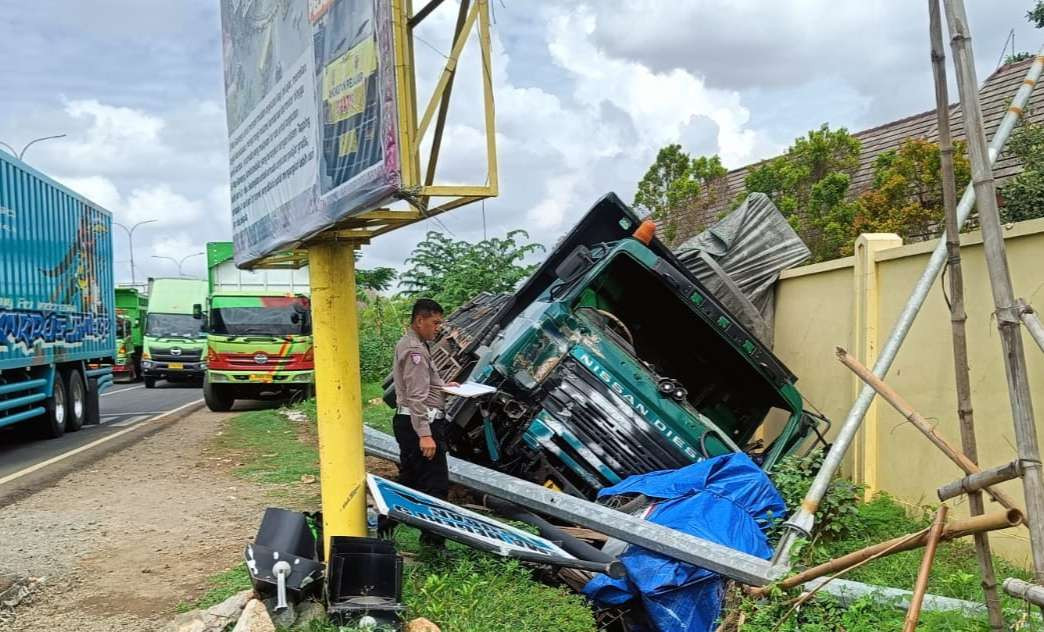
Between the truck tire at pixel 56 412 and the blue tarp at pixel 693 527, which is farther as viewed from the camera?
the truck tire at pixel 56 412

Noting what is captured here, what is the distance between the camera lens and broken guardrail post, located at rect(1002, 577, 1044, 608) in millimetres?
2438

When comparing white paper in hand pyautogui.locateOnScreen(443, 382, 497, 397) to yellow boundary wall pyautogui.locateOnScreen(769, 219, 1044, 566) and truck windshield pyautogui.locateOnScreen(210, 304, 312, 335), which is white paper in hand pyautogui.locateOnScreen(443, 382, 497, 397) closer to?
yellow boundary wall pyautogui.locateOnScreen(769, 219, 1044, 566)

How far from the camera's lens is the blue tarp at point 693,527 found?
16.8 ft

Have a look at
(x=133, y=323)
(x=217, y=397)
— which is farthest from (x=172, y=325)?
(x=217, y=397)

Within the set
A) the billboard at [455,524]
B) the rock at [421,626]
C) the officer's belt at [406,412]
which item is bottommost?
the rock at [421,626]

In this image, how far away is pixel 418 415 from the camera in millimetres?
5199

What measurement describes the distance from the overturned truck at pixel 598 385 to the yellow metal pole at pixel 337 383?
2.00 metres

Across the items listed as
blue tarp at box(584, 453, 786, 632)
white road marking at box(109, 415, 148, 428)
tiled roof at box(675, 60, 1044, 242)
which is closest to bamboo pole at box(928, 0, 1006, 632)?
blue tarp at box(584, 453, 786, 632)

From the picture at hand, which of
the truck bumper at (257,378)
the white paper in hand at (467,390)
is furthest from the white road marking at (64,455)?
the white paper in hand at (467,390)

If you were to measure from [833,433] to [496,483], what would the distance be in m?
3.60

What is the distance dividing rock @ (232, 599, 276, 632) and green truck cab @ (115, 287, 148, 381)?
88.4 feet

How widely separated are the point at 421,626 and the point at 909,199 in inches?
339

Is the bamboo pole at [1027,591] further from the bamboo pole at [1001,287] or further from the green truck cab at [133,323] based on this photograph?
the green truck cab at [133,323]

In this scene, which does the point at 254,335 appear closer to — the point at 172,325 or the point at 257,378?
the point at 257,378
